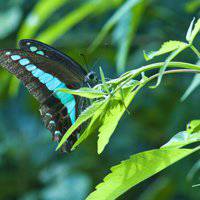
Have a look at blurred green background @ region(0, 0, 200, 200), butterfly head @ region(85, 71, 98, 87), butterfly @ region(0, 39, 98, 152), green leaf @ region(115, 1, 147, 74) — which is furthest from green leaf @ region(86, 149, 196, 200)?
blurred green background @ region(0, 0, 200, 200)

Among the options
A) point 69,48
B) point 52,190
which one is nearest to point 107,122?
point 69,48

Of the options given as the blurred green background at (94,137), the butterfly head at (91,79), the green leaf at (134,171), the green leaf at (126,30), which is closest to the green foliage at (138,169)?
the green leaf at (134,171)

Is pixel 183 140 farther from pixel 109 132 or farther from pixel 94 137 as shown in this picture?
pixel 94 137

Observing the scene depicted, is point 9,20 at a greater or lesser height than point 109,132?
greater

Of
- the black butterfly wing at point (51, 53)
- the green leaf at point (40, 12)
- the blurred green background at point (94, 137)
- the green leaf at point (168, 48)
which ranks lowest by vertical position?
the blurred green background at point (94, 137)

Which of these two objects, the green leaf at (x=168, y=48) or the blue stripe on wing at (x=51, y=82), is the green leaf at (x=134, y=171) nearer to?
the green leaf at (x=168, y=48)

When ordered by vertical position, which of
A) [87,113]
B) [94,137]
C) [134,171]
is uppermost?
[87,113]

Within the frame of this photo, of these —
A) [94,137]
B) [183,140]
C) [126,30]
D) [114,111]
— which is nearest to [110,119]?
[114,111]
